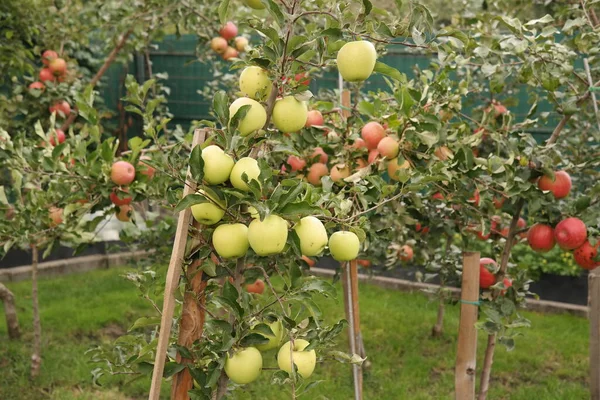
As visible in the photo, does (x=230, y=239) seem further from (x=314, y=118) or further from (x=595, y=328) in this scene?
(x=595, y=328)

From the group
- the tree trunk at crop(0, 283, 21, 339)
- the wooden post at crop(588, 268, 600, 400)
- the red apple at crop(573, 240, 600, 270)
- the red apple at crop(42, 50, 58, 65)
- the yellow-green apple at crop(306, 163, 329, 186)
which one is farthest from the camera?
the red apple at crop(42, 50, 58, 65)

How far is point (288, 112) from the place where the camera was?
4.36 ft

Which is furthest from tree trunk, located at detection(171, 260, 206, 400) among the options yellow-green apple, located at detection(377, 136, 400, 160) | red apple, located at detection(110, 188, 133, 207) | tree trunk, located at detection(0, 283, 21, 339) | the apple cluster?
the apple cluster

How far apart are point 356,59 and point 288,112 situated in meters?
0.18

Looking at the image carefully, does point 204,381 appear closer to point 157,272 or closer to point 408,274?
point 157,272

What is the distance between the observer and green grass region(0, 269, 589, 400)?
3123 mm

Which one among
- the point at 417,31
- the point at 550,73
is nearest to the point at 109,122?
the point at 550,73

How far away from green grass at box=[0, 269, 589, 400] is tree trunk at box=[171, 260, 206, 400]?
48.0 inches

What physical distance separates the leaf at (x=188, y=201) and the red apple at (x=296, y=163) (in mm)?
1211

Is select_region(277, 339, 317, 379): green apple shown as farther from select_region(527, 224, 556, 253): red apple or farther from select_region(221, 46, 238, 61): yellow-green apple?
select_region(221, 46, 238, 61): yellow-green apple

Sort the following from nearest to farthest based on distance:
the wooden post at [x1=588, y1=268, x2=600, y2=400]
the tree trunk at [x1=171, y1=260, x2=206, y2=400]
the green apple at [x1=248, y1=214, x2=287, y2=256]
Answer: the green apple at [x1=248, y1=214, x2=287, y2=256], the tree trunk at [x1=171, y1=260, x2=206, y2=400], the wooden post at [x1=588, y1=268, x2=600, y2=400]

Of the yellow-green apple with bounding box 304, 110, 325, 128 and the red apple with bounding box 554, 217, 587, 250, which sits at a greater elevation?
the yellow-green apple with bounding box 304, 110, 325, 128

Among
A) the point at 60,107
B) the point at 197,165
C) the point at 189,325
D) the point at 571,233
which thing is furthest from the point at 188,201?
the point at 60,107

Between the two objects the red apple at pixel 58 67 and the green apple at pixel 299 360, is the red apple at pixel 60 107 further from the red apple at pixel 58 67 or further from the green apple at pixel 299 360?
the green apple at pixel 299 360
